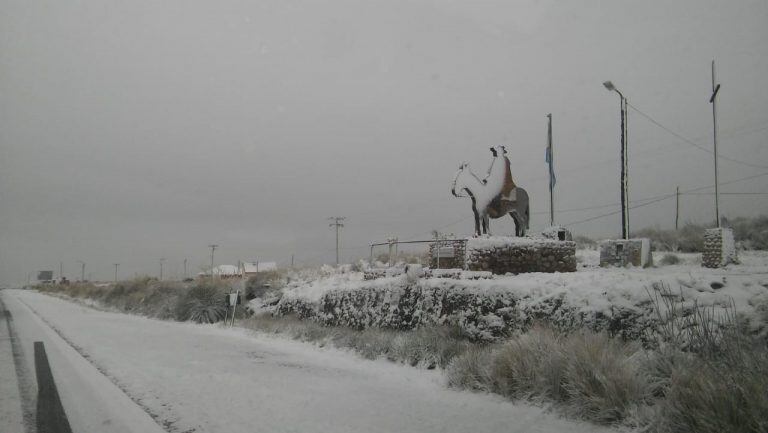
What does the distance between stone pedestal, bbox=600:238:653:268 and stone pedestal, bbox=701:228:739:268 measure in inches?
57.8

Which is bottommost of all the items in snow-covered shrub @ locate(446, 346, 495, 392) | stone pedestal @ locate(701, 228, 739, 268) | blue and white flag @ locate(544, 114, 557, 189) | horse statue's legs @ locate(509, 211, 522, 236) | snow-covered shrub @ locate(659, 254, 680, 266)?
snow-covered shrub @ locate(446, 346, 495, 392)

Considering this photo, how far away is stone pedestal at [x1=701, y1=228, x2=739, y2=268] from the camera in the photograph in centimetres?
1286

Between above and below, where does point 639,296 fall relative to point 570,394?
above

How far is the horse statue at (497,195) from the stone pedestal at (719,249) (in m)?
5.09

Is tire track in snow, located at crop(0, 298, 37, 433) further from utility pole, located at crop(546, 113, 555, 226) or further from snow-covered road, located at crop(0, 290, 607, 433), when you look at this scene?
utility pole, located at crop(546, 113, 555, 226)

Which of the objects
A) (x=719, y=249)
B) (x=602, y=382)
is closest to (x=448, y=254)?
(x=719, y=249)

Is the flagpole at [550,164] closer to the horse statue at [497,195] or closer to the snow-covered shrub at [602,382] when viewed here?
the horse statue at [497,195]

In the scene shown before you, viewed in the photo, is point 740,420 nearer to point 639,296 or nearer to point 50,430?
point 639,296

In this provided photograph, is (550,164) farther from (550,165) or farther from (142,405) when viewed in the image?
(142,405)

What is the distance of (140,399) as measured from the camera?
5.69 m

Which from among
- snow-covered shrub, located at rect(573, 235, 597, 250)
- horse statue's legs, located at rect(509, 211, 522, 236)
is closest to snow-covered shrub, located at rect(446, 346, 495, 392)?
horse statue's legs, located at rect(509, 211, 522, 236)

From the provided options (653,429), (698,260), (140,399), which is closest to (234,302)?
(140,399)

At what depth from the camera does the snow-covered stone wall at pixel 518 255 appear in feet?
40.3

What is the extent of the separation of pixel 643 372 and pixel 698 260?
14.0m
